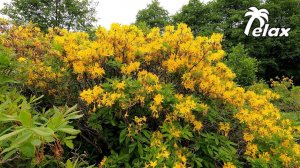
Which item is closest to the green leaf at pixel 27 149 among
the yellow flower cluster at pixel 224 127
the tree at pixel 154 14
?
the yellow flower cluster at pixel 224 127

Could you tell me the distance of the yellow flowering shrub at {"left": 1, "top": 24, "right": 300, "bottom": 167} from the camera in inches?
112

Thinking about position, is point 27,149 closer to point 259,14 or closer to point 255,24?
point 259,14

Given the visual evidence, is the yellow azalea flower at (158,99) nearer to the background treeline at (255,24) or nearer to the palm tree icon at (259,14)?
the background treeline at (255,24)

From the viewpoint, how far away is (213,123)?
3424 millimetres

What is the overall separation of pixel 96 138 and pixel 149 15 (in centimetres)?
2467

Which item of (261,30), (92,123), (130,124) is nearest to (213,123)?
(130,124)

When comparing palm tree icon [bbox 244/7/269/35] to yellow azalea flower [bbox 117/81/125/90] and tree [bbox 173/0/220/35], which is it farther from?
yellow azalea flower [bbox 117/81/125/90]

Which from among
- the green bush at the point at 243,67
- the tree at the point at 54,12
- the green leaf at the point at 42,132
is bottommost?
the green bush at the point at 243,67

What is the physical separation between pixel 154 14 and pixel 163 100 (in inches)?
987

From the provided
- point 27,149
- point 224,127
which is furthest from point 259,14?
point 27,149

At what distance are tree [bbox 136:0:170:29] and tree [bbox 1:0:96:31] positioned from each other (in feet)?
18.4

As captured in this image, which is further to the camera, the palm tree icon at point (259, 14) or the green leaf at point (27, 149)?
the palm tree icon at point (259, 14)

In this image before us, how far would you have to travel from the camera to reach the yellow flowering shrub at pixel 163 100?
285cm

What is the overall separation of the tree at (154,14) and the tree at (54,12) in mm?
5613
